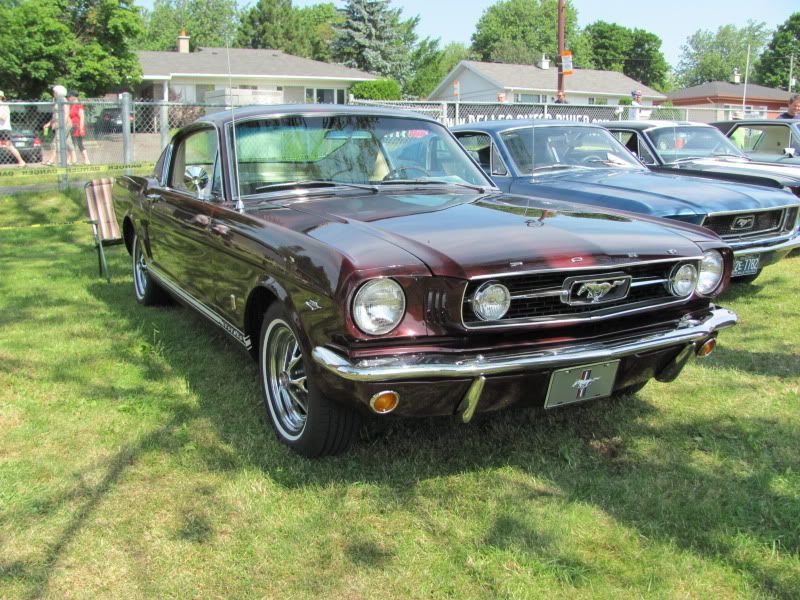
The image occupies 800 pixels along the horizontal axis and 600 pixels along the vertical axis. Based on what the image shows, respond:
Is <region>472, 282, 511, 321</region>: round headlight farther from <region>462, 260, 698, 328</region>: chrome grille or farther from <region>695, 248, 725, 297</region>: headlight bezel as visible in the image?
<region>695, 248, 725, 297</region>: headlight bezel

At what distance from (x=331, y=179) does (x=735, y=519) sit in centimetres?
256

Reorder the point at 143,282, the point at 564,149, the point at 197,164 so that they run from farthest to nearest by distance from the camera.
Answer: the point at 564,149 < the point at 143,282 < the point at 197,164

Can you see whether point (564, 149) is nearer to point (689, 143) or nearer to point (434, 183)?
point (689, 143)

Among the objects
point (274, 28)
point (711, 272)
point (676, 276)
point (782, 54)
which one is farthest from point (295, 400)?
point (782, 54)

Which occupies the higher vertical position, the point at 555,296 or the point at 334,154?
the point at 334,154

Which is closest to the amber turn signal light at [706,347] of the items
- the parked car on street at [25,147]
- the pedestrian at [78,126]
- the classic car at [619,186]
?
the classic car at [619,186]

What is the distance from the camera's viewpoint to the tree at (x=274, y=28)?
68938mm

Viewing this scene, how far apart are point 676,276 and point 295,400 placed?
1823mm

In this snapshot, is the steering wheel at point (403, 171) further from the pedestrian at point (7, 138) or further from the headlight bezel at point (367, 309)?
the pedestrian at point (7, 138)

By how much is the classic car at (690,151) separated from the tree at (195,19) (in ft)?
283

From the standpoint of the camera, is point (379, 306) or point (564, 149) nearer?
point (379, 306)

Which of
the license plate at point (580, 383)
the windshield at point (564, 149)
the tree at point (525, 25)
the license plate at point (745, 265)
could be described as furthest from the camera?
the tree at point (525, 25)

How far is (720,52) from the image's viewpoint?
111688 millimetres

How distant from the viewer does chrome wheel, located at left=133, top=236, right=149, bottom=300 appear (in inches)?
243
